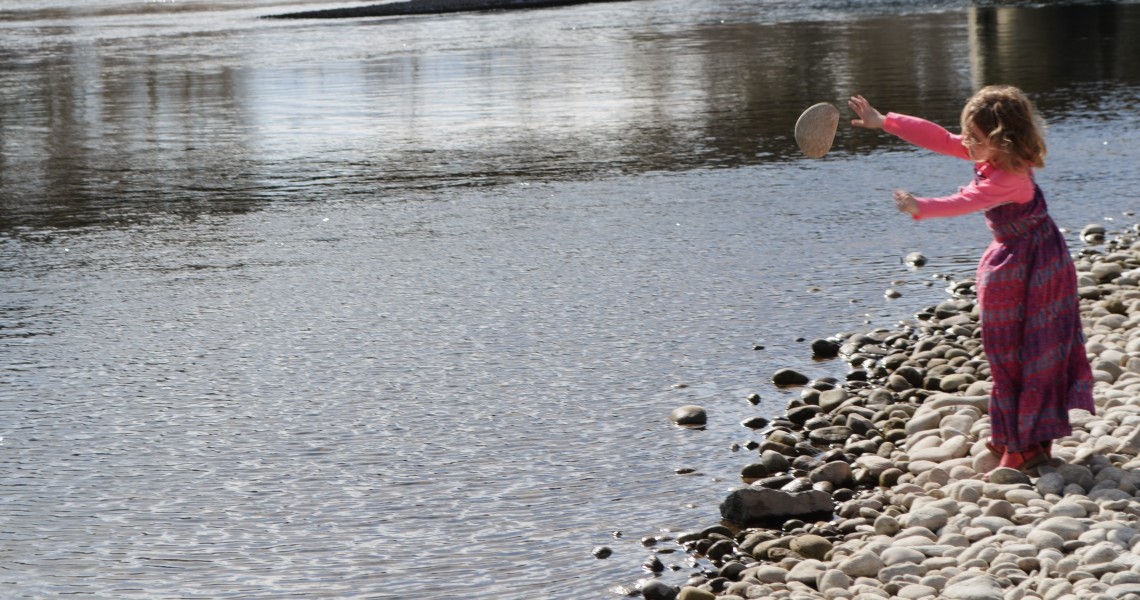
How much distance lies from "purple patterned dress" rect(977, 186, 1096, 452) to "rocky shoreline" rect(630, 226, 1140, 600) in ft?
0.75

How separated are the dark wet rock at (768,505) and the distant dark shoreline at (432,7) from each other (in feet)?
153

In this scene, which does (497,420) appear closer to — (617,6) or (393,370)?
(393,370)

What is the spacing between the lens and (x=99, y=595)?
220 inches

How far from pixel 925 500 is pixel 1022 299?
894mm

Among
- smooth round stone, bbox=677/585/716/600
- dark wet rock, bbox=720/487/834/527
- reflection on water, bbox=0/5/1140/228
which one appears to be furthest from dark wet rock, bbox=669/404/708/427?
reflection on water, bbox=0/5/1140/228

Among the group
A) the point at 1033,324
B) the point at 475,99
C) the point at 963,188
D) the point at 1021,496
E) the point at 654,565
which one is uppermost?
the point at 963,188

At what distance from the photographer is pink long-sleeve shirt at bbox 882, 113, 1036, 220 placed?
537 cm

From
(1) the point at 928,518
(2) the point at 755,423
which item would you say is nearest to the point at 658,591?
(1) the point at 928,518

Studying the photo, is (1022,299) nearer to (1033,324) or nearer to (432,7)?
(1033,324)

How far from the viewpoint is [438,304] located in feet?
32.0

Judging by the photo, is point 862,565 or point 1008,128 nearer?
point 862,565

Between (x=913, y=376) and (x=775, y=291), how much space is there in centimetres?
222

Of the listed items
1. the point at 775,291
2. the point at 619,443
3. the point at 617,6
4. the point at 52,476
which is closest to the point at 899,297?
the point at 775,291

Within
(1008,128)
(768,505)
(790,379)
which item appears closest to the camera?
(1008,128)
